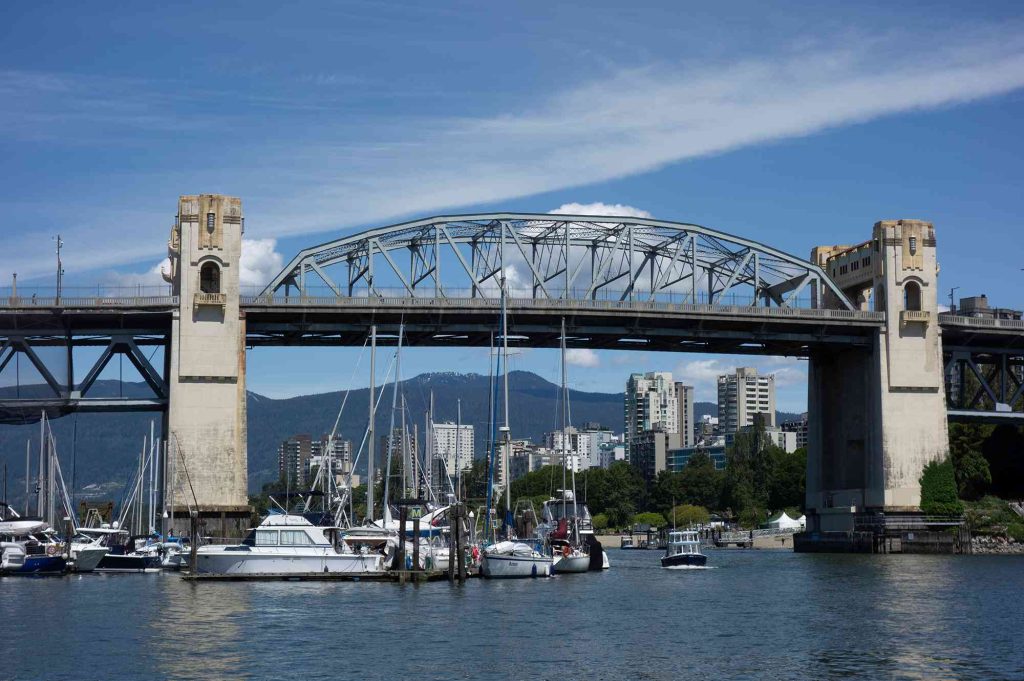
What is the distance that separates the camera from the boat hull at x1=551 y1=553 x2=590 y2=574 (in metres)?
83.0

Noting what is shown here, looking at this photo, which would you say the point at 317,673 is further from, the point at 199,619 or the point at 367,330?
the point at 367,330

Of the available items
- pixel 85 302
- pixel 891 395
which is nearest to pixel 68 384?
pixel 85 302

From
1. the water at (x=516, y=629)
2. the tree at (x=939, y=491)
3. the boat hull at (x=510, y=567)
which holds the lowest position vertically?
the water at (x=516, y=629)

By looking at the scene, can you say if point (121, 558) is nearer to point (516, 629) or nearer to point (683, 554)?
point (683, 554)

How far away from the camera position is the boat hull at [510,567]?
251ft

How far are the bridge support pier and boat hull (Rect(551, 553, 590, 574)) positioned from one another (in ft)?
96.1

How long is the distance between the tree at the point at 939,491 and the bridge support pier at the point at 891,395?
527 mm

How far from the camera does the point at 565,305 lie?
100688 millimetres

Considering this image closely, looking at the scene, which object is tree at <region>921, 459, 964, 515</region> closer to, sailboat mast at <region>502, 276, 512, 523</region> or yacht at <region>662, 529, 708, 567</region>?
yacht at <region>662, 529, 708, 567</region>

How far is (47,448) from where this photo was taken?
9575cm

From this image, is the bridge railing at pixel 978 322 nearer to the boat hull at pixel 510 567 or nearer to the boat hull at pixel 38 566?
the boat hull at pixel 510 567

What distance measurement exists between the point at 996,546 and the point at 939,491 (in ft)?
33.9

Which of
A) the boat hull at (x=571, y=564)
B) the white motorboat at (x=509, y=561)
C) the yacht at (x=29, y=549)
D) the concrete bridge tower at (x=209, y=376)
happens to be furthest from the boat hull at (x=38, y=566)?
the boat hull at (x=571, y=564)

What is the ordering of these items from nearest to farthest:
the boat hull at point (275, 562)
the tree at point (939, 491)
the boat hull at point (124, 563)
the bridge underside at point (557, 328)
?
1. the boat hull at point (275, 562)
2. the boat hull at point (124, 563)
3. the bridge underside at point (557, 328)
4. the tree at point (939, 491)
